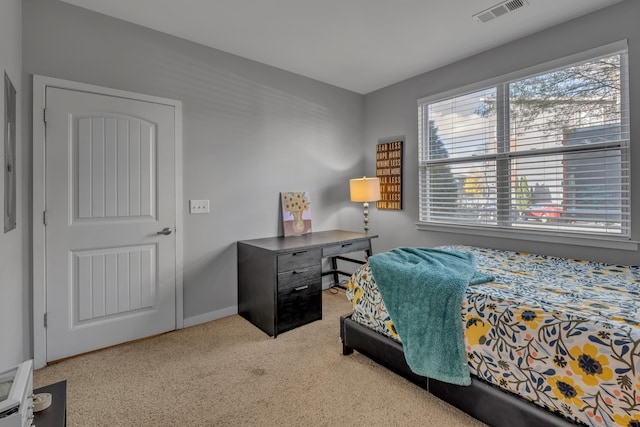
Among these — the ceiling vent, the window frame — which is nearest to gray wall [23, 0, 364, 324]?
the window frame

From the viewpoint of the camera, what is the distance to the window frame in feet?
7.55

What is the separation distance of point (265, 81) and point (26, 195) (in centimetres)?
223

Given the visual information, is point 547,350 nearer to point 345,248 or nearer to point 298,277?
point 298,277

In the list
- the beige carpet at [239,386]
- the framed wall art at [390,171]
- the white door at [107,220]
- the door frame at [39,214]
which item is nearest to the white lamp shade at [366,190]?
the framed wall art at [390,171]

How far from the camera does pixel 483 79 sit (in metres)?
3.07

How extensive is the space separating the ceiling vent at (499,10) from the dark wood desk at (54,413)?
330cm

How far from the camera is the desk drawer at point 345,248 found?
3047 millimetres

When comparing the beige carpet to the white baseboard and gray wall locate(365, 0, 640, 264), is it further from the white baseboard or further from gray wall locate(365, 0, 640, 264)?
gray wall locate(365, 0, 640, 264)

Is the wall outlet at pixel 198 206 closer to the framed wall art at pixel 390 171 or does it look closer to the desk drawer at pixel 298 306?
the desk drawer at pixel 298 306

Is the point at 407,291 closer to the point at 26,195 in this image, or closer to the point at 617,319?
the point at 617,319

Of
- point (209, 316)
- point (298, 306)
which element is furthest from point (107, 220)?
point (298, 306)

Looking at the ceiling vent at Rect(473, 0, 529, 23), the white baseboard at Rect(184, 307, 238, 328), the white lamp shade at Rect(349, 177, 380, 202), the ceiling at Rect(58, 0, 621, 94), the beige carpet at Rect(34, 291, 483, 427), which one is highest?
the ceiling at Rect(58, 0, 621, 94)

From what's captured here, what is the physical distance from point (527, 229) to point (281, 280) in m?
2.22

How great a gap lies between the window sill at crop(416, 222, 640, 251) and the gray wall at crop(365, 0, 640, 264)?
47 millimetres
